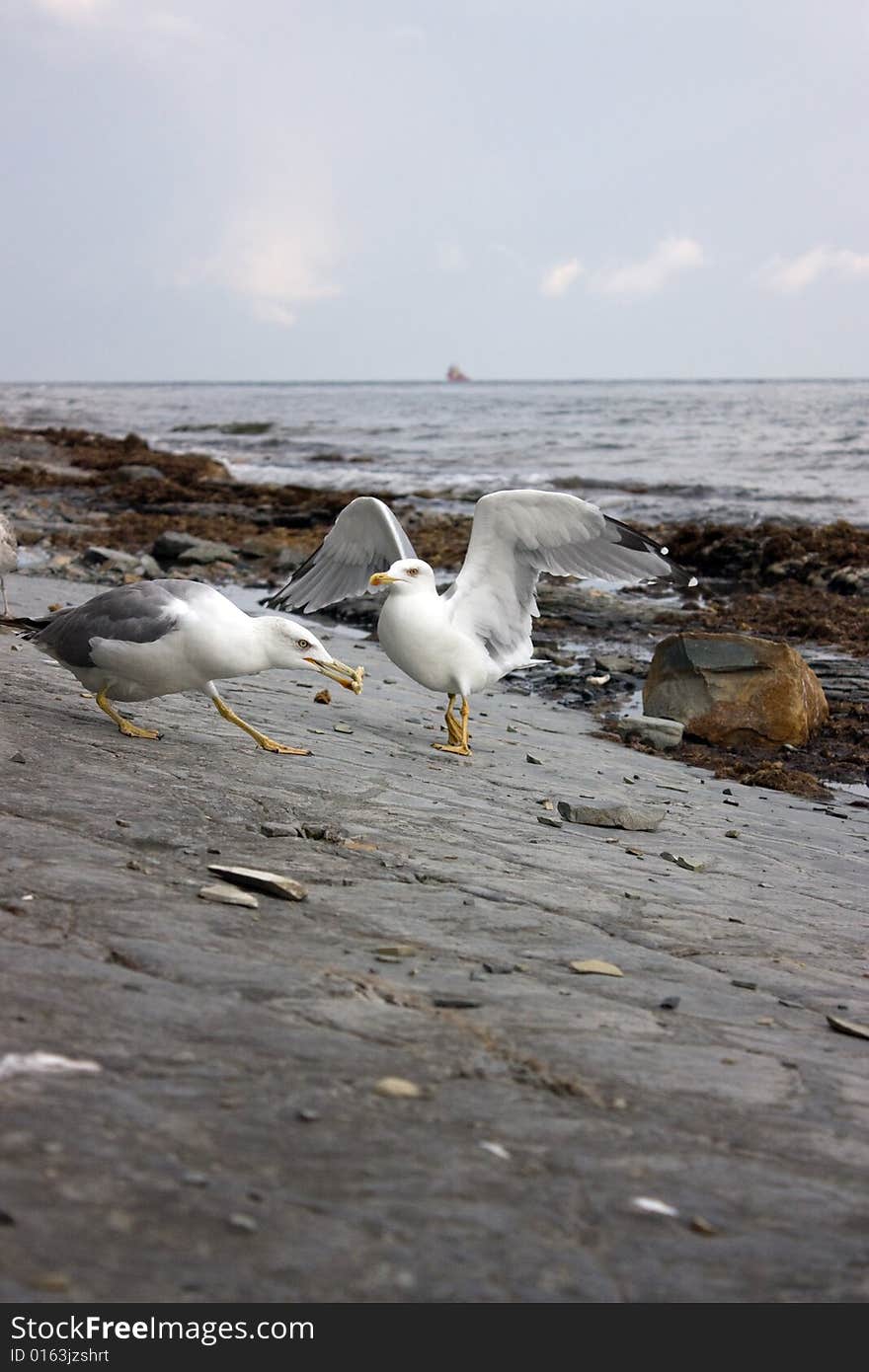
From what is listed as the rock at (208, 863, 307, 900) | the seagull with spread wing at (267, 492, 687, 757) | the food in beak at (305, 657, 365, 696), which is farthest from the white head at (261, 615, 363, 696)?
the rock at (208, 863, 307, 900)

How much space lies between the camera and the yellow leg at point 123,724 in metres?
5.46

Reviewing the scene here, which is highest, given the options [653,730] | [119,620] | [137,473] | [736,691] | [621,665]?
[137,473]

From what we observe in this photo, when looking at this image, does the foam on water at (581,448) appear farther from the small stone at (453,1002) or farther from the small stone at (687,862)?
the small stone at (453,1002)

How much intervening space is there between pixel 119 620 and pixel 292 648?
69cm

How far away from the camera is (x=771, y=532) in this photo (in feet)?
52.3

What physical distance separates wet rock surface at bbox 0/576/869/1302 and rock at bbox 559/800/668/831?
0.39m

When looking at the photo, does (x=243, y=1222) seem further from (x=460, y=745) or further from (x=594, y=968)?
(x=460, y=745)

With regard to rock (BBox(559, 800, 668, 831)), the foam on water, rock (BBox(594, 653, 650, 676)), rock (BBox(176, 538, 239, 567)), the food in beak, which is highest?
the foam on water

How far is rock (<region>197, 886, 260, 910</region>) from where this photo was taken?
340 centimetres

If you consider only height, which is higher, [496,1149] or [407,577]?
[407,577]

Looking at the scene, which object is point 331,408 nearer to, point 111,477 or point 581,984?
point 111,477

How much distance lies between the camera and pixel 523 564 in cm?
730

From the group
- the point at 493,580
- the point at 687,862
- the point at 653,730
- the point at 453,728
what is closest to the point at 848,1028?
the point at 687,862

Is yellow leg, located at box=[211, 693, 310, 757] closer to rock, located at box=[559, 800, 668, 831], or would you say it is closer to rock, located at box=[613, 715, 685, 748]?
rock, located at box=[559, 800, 668, 831]
